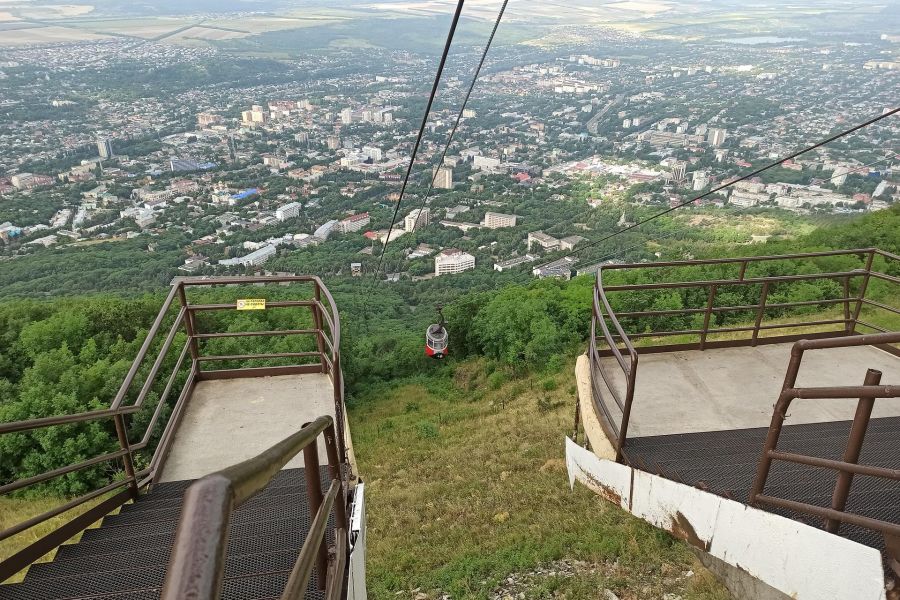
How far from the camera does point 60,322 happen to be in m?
16.7

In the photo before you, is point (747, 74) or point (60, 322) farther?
point (747, 74)

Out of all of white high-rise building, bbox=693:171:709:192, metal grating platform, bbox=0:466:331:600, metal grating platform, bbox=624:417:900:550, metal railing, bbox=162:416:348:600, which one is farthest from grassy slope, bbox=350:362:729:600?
white high-rise building, bbox=693:171:709:192

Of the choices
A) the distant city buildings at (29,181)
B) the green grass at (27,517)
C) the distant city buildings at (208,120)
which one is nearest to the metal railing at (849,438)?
the green grass at (27,517)

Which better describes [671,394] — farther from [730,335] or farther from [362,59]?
[362,59]

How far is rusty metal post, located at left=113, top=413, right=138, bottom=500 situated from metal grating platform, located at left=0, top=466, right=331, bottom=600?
1.11 ft

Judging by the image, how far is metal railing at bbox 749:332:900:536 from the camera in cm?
233

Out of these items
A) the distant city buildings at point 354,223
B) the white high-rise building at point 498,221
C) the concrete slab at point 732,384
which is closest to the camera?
the concrete slab at point 732,384

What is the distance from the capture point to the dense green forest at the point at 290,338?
11.2 metres

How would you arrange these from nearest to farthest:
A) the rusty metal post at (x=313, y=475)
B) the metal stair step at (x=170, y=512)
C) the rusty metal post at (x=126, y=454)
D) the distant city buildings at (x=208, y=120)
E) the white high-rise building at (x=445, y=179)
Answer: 1. the rusty metal post at (x=313, y=475)
2. the metal stair step at (x=170, y=512)
3. the rusty metal post at (x=126, y=454)
4. the white high-rise building at (x=445, y=179)
5. the distant city buildings at (x=208, y=120)

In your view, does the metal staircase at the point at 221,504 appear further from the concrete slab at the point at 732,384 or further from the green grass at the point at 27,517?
the green grass at the point at 27,517

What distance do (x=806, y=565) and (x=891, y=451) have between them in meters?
1.69

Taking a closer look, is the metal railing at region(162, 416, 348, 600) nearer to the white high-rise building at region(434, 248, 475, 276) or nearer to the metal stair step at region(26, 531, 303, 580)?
the metal stair step at region(26, 531, 303, 580)

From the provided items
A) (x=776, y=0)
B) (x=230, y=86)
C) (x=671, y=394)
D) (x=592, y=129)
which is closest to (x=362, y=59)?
(x=230, y=86)

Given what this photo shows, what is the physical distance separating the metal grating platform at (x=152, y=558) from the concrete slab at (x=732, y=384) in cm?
281
